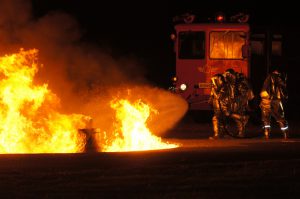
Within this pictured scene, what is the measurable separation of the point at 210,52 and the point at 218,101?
20.1 ft

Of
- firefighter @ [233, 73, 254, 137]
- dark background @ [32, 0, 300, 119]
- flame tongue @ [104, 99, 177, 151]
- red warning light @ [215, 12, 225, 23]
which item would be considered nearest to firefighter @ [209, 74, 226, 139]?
firefighter @ [233, 73, 254, 137]

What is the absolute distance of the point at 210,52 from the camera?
23.8 metres

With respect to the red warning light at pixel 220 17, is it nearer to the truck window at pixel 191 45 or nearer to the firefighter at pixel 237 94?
the truck window at pixel 191 45

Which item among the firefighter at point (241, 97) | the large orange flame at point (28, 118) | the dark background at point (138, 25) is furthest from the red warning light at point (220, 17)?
the dark background at point (138, 25)

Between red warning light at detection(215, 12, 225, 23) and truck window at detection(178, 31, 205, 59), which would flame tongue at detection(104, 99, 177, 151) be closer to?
red warning light at detection(215, 12, 225, 23)

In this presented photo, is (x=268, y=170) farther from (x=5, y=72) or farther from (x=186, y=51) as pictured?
(x=186, y=51)

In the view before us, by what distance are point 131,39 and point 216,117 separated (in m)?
31.4

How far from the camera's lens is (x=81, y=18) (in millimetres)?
45594

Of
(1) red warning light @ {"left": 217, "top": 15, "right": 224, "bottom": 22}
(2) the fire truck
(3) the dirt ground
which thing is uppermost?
(1) red warning light @ {"left": 217, "top": 15, "right": 224, "bottom": 22}

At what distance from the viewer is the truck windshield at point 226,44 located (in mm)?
23594

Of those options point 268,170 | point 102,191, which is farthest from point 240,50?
point 102,191

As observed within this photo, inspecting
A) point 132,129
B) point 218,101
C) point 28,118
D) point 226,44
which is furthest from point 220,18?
point 28,118

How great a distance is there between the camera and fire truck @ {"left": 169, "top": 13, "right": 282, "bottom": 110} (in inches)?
922

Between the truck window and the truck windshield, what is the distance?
0.31 m
